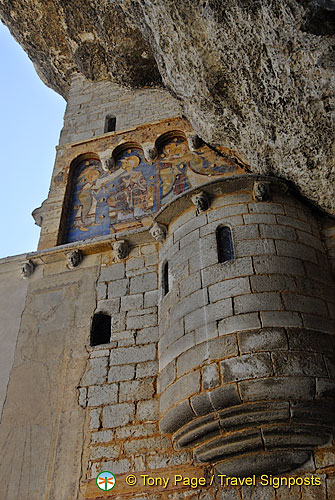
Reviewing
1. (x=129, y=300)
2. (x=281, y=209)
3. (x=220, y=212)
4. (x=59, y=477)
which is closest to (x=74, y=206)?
(x=129, y=300)

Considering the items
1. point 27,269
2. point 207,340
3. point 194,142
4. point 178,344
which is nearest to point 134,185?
point 194,142

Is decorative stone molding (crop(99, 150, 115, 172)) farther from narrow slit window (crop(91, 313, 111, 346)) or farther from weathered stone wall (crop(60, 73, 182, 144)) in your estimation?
narrow slit window (crop(91, 313, 111, 346))

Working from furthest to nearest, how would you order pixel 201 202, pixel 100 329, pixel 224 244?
pixel 100 329 → pixel 201 202 → pixel 224 244

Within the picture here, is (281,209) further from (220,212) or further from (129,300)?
(129,300)

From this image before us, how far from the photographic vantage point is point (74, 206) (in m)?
7.02

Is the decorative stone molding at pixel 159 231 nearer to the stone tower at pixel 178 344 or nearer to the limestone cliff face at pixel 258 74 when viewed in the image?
the stone tower at pixel 178 344

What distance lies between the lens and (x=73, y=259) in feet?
19.4

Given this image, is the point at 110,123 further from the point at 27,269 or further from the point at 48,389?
the point at 48,389

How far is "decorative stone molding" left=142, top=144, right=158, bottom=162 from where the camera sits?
7.06m

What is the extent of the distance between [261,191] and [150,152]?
2.54 meters

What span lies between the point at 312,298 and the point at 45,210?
13.7 ft

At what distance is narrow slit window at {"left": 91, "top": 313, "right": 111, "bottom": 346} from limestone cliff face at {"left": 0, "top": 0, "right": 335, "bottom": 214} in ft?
8.13

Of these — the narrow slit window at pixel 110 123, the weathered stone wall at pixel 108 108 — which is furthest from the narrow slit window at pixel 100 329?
the narrow slit window at pixel 110 123

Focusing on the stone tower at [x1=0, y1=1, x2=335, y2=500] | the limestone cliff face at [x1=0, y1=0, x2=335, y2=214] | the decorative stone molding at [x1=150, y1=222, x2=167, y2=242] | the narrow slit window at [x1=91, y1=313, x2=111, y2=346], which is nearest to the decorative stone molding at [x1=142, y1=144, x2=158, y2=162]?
the stone tower at [x1=0, y1=1, x2=335, y2=500]
